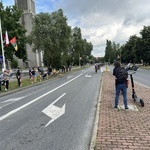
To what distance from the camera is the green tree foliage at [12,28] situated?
42.4 meters

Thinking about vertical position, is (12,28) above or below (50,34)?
above

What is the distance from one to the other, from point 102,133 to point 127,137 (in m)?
0.66

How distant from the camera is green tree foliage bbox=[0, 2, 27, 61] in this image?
139 ft

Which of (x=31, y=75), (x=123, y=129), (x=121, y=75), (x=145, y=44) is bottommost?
(x=31, y=75)

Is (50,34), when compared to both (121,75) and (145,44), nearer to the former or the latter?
(145,44)

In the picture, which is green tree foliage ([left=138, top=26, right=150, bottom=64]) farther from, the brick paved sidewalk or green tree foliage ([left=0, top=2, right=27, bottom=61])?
the brick paved sidewalk

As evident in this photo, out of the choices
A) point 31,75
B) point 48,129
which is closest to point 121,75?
point 48,129

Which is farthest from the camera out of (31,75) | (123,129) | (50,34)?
(50,34)

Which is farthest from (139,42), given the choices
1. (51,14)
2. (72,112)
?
(72,112)

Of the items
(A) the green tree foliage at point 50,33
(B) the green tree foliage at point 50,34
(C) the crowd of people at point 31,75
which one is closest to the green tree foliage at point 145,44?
(B) the green tree foliage at point 50,34

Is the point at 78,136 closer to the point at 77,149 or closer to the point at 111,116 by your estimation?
the point at 77,149

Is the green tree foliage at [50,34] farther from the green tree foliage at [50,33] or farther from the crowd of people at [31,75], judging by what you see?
the crowd of people at [31,75]

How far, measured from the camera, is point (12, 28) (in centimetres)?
4350

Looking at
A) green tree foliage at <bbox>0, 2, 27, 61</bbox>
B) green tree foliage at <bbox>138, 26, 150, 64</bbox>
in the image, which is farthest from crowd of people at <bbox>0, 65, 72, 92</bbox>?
green tree foliage at <bbox>138, 26, 150, 64</bbox>
